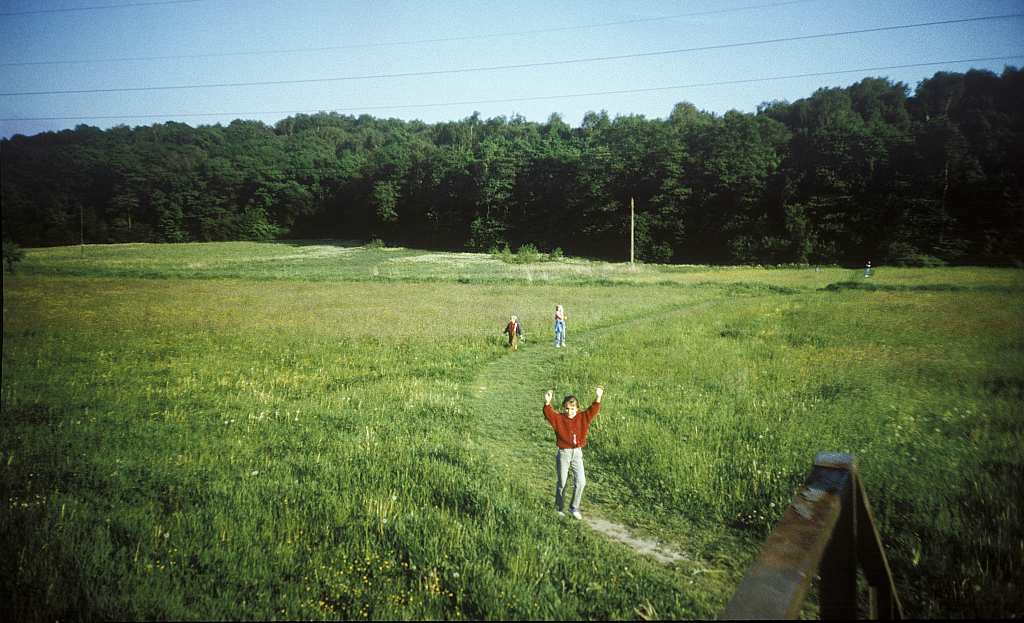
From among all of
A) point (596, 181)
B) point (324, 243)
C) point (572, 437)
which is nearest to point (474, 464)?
point (572, 437)

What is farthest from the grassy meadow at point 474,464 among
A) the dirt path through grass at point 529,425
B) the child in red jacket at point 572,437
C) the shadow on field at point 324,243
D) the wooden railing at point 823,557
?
the shadow on field at point 324,243

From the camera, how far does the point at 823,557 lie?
210cm

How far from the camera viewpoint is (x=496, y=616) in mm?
5062

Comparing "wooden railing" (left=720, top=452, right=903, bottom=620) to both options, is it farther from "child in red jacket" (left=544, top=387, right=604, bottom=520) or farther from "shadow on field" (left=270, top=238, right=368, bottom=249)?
"shadow on field" (left=270, top=238, right=368, bottom=249)

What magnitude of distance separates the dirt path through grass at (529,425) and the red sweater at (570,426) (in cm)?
112

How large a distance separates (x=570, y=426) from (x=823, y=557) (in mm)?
5320

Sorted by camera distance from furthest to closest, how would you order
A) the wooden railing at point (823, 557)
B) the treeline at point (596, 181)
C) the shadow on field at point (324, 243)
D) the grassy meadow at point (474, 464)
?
the shadow on field at point (324, 243) < the treeline at point (596, 181) < the grassy meadow at point (474, 464) < the wooden railing at point (823, 557)

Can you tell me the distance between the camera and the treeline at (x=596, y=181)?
6.45m

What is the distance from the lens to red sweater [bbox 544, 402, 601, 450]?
7262mm

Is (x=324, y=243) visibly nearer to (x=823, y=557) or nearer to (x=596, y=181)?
(x=596, y=181)

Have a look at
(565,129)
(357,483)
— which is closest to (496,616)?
(357,483)

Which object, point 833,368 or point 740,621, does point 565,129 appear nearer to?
point 833,368

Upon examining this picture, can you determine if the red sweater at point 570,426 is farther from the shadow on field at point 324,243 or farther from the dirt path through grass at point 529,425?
the shadow on field at point 324,243

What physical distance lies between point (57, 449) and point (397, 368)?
30.1 feet
